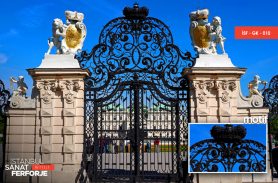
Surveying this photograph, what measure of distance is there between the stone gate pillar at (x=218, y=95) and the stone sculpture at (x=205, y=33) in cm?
40

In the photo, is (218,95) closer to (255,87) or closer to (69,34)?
(255,87)

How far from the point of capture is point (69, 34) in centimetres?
1304

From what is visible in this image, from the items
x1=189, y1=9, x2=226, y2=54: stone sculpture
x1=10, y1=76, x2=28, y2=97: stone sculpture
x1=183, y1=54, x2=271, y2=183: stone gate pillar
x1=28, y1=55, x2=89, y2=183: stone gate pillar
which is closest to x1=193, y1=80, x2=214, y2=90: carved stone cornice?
x1=183, y1=54, x2=271, y2=183: stone gate pillar

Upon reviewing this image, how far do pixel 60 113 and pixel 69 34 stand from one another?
2635mm

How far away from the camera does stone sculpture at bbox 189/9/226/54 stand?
42.3 feet

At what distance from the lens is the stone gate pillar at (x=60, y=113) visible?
40.6 feet

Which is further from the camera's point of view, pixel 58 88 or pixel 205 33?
pixel 205 33

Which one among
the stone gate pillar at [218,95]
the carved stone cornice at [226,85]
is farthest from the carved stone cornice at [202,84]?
the carved stone cornice at [226,85]

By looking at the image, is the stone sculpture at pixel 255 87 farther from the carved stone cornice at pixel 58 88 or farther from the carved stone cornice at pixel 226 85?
the carved stone cornice at pixel 58 88

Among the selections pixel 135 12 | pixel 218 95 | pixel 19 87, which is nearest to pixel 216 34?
pixel 218 95

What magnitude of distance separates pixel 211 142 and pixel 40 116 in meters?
5.48

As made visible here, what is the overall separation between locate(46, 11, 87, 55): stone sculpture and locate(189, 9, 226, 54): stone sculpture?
12.1 ft

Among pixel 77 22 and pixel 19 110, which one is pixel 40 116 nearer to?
pixel 19 110

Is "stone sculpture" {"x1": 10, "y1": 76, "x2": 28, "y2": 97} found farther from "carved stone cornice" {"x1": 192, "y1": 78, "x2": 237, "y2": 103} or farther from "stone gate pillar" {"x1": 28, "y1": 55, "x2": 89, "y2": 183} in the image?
"carved stone cornice" {"x1": 192, "y1": 78, "x2": 237, "y2": 103}
